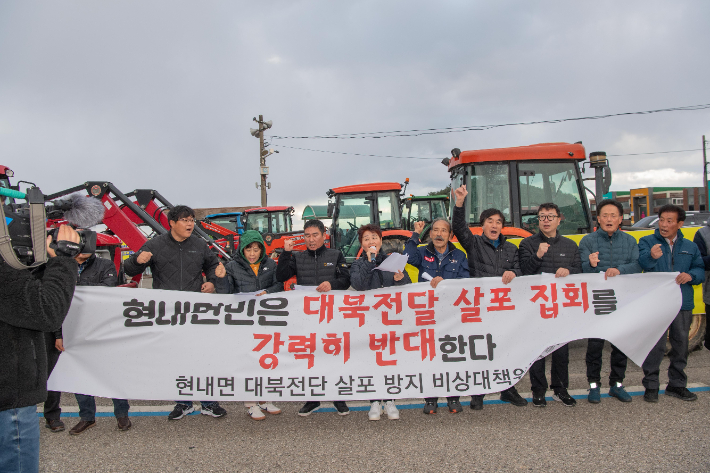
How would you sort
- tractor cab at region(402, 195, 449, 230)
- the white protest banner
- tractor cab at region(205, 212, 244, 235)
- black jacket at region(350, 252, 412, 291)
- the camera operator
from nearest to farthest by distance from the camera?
the camera operator < the white protest banner < black jacket at region(350, 252, 412, 291) < tractor cab at region(402, 195, 449, 230) < tractor cab at region(205, 212, 244, 235)

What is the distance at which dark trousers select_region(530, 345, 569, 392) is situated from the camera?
390 cm

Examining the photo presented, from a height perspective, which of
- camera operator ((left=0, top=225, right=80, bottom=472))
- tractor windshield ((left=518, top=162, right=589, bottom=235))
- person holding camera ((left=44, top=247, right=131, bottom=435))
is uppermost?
tractor windshield ((left=518, top=162, right=589, bottom=235))

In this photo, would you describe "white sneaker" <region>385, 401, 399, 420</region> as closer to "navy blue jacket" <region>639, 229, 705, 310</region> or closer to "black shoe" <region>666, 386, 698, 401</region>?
"black shoe" <region>666, 386, 698, 401</region>

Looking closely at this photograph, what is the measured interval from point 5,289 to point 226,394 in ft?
6.93

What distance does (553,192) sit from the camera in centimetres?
658

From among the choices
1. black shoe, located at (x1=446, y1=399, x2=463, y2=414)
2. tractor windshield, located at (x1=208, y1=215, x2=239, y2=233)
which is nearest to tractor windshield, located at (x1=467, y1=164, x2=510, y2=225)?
black shoe, located at (x1=446, y1=399, x2=463, y2=414)

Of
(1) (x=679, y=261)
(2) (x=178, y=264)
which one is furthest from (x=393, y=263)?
(1) (x=679, y=261)

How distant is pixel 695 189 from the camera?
41.0 meters

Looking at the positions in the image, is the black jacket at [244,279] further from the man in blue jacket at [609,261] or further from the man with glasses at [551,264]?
the man in blue jacket at [609,261]

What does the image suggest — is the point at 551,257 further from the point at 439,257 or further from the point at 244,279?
the point at 244,279

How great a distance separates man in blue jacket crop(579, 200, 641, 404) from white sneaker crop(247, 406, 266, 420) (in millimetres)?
2850

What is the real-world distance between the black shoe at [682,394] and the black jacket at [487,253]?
164cm

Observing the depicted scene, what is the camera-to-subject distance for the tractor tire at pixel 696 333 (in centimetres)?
518

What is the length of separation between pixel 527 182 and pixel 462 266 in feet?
10.1
